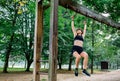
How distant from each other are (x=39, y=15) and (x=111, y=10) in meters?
5.43

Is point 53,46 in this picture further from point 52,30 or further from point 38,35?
point 38,35

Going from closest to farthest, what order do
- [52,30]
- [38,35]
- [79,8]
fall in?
1. [52,30]
2. [79,8]
3. [38,35]

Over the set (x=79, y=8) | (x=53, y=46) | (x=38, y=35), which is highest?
(x=79, y=8)

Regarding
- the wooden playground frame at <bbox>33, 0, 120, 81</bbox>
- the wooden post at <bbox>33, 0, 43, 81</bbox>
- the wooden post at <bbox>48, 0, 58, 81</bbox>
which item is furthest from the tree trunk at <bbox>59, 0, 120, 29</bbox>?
the wooden post at <bbox>48, 0, 58, 81</bbox>

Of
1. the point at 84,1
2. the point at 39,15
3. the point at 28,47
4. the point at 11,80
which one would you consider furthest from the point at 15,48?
the point at 39,15

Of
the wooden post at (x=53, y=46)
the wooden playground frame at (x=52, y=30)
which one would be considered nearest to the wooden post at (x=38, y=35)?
the wooden playground frame at (x=52, y=30)

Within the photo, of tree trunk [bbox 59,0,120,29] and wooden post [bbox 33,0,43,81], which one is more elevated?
tree trunk [bbox 59,0,120,29]

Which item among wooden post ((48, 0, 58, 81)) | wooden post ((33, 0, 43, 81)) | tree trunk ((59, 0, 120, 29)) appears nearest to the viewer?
wooden post ((48, 0, 58, 81))

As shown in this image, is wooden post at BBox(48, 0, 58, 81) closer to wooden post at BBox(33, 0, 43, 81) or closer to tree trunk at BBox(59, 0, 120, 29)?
tree trunk at BBox(59, 0, 120, 29)

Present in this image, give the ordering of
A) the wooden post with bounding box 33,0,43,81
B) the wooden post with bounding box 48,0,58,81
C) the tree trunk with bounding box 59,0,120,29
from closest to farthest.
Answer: the wooden post with bounding box 48,0,58,81 → the tree trunk with bounding box 59,0,120,29 → the wooden post with bounding box 33,0,43,81

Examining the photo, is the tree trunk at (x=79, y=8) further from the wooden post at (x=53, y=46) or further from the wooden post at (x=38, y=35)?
the wooden post at (x=53, y=46)

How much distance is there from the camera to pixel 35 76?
26.6 ft

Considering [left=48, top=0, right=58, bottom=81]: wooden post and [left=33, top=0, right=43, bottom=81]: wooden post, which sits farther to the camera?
[left=33, top=0, right=43, bottom=81]: wooden post

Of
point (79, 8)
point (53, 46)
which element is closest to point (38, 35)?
point (79, 8)
